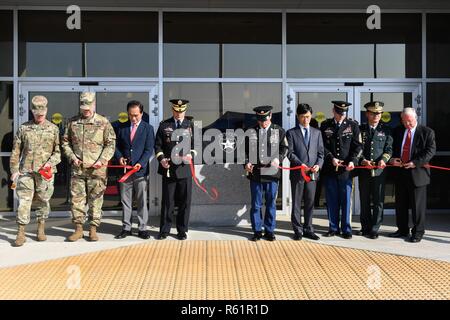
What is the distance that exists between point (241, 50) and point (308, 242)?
11.7 ft

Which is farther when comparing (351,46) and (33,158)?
(351,46)

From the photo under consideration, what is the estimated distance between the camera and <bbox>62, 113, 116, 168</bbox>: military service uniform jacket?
6155 millimetres

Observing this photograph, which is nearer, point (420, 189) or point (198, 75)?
point (420, 189)

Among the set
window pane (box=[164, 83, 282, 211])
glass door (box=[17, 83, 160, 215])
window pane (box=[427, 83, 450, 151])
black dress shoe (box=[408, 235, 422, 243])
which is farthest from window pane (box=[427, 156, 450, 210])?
glass door (box=[17, 83, 160, 215])

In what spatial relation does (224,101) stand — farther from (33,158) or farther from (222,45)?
(33,158)

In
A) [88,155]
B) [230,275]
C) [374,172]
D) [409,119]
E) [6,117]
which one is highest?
[6,117]

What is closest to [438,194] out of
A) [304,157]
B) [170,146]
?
[304,157]

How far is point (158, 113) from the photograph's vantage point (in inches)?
315

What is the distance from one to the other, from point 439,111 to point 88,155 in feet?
18.8

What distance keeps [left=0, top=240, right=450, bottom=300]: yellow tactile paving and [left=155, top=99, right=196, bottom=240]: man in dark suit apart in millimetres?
472

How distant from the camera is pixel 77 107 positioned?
7953 millimetres

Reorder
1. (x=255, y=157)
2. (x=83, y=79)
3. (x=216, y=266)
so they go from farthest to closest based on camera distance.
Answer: (x=83, y=79) → (x=255, y=157) → (x=216, y=266)

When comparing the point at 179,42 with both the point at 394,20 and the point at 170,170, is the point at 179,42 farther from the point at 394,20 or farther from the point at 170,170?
the point at 394,20

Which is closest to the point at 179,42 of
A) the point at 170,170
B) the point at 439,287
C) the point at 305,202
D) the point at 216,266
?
the point at 170,170
